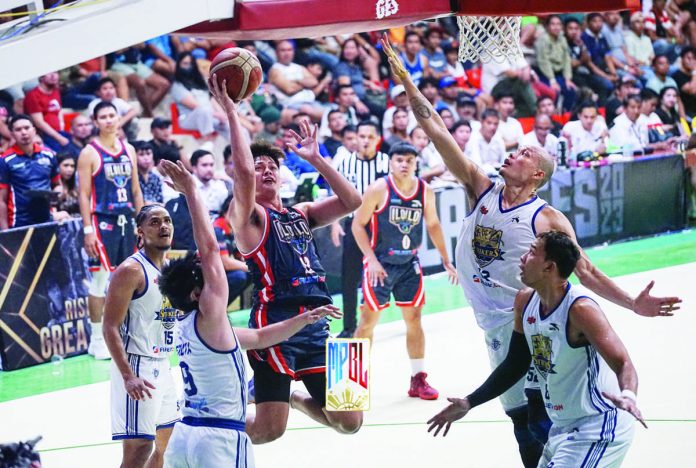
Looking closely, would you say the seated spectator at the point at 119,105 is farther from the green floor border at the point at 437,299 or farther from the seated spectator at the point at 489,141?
the seated spectator at the point at 489,141

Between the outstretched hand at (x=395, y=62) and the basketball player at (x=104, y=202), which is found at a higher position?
the outstretched hand at (x=395, y=62)

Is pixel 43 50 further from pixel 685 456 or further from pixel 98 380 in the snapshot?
pixel 98 380

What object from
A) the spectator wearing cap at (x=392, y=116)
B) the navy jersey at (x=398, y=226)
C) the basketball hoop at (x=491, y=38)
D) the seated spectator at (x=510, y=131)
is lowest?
the navy jersey at (x=398, y=226)

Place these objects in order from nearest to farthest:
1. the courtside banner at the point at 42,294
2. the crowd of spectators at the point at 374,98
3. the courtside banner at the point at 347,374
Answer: the courtside banner at the point at 347,374 < the courtside banner at the point at 42,294 < the crowd of spectators at the point at 374,98

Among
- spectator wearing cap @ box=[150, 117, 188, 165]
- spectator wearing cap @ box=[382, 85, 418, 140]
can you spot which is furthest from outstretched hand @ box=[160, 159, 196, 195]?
spectator wearing cap @ box=[382, 85, 418, 140]

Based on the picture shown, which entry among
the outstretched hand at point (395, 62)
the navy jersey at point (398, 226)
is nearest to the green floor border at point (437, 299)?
the navy jersey at point (398, 226)

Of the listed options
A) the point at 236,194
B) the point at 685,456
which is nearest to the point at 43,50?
the point at 236,194

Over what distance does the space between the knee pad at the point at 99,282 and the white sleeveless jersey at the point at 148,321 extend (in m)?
4.25

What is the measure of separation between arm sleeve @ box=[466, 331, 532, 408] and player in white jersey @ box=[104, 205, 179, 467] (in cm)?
188

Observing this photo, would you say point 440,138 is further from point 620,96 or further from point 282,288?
point 620,96

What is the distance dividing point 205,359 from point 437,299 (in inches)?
303

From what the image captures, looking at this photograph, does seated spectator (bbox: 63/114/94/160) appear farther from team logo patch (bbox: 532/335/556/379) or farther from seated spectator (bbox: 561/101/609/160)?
team logo patch (bbox: 532/335/556/379)

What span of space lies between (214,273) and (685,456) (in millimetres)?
3547

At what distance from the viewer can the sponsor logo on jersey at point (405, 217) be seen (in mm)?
10062
